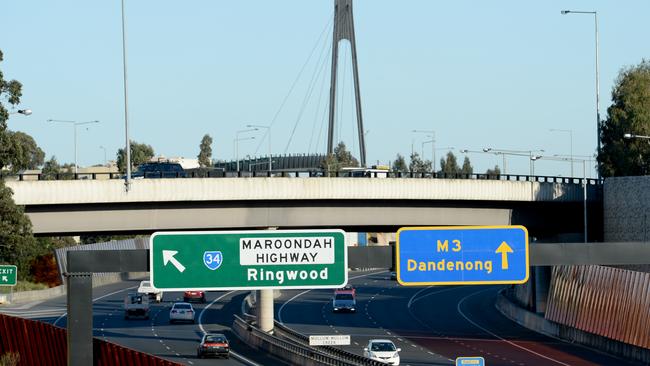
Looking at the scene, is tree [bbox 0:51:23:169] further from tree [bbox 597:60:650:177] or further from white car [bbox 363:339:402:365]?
tree [bbox 597:60:650:177]

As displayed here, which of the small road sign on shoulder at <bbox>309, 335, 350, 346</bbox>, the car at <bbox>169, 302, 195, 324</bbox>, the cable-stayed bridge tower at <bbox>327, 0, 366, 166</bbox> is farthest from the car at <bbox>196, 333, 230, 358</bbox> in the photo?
the cable-stayed bridge tower at <bbox>327, 0, 366, 166</bbox>

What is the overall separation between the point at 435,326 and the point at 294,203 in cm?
2243

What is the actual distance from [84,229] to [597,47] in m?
37.6

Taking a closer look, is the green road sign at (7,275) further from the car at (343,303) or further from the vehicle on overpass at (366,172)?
the car at (343,303)

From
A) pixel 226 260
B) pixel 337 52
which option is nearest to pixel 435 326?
pixel 337 52

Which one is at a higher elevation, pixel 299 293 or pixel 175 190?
pixel 175 190

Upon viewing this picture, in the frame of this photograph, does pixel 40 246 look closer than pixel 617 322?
No

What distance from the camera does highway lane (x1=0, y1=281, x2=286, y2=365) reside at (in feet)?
206

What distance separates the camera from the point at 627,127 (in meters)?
107

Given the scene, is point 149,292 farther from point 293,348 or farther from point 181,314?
point 293,348

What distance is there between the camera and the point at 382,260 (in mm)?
24266

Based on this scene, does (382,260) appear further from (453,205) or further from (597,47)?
(597,47)

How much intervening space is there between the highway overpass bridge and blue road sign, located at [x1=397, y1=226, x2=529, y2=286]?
123 ft

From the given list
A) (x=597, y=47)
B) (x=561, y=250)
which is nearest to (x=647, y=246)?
(x=561, y=250)
